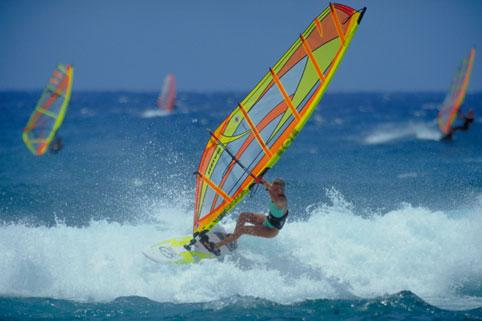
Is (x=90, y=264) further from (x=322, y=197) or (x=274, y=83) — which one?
(x=322, y=197)

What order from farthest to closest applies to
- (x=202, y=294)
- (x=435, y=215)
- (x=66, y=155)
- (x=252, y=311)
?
(x=66, y=155) → (x=435, y=215) → (x=202, y=294) → (x=252, y=311)

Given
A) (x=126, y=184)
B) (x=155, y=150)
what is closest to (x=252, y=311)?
(x=126, y=184)

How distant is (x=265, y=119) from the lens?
7.49 meters

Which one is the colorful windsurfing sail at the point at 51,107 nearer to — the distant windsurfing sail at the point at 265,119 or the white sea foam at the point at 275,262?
the white sea foam at the point at 275,262

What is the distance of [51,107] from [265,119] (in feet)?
27.7

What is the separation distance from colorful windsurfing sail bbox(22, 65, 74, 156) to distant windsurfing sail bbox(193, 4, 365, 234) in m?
7.49

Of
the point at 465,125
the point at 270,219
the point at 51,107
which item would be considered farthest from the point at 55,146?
the point at 465,125

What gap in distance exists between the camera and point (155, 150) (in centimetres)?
1708

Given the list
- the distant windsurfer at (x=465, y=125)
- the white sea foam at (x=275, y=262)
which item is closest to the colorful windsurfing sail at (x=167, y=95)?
the distant windsurfer at (x=465, y=125)

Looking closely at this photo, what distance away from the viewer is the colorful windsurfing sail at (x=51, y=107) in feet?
45.9

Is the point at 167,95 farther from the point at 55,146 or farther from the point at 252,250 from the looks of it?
the point at 252,250

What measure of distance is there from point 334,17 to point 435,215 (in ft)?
13.3

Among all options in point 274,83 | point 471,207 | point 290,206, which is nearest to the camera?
point 274,83

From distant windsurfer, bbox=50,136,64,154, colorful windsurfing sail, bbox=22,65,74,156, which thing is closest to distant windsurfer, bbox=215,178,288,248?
colorful windsurfing sail, bbox=22,65,74,156
